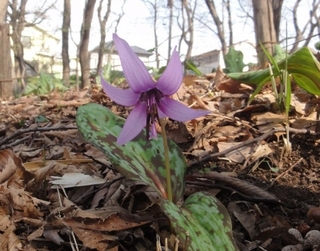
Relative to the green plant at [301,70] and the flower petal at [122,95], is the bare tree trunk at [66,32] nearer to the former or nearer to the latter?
the green plant at [301,70]

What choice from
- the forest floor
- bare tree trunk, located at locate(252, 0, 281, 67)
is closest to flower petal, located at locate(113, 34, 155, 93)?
the forest floor

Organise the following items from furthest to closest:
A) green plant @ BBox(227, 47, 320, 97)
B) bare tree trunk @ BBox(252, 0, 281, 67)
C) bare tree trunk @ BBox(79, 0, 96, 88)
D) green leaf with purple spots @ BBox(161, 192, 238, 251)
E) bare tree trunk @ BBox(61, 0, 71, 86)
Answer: bare tree trunk @ BBox(61, 0, 71, 86) → bare tree trunk @ BBox(79, 0, 96, 88) → bare tree trunk @ BBox(252, 0, 281, 67) → green plant @ BBox(227, 47, 320, 97) → green leaf with purple spots @ BBox(161, 192, 238, 251)

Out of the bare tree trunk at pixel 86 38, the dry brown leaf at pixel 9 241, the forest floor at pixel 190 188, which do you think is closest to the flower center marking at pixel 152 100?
the forest floor at pixel 190 188

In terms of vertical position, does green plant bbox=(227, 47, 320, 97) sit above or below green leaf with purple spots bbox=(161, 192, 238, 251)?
above

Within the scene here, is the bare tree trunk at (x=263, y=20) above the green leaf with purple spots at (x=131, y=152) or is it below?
above

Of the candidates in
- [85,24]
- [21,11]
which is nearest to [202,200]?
[85,24]

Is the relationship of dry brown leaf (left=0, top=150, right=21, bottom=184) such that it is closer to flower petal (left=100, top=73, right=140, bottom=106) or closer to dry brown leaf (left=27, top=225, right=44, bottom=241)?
dry brown leaf (left=27, top=225, right=44, bottom=241)

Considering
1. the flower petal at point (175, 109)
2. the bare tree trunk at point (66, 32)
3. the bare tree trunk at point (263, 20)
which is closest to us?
the flower petal at point (175, 109)
